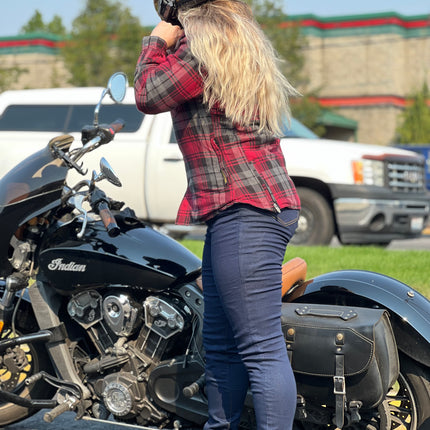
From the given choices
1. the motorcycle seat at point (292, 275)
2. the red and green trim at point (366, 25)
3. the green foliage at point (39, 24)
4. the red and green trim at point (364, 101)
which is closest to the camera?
the motorcycle seat at point (292, 275)

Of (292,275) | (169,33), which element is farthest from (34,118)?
(169,33)

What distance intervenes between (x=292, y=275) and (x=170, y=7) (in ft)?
3.72

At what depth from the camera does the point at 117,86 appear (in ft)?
11.8

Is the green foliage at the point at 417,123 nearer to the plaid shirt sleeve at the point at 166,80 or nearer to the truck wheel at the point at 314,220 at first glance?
the truck wheel at the point at 314,220

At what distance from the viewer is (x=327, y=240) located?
955cm

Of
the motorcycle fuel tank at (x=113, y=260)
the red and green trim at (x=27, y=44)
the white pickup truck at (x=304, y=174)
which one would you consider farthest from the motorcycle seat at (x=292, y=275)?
the red and green trim at (x=27, y=44)

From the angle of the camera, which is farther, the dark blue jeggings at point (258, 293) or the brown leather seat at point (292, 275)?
the brown leather seat at point (292, 275)

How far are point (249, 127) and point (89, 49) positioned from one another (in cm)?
2272

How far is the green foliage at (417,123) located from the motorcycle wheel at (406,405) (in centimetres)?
2815

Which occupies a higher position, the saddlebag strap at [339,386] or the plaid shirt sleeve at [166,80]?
the plaid shirt sleeve at [166,80]

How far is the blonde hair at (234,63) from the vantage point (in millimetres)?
2680

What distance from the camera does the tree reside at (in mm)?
24531

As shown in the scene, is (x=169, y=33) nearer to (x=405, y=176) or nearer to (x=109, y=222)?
(x=109, y=222)

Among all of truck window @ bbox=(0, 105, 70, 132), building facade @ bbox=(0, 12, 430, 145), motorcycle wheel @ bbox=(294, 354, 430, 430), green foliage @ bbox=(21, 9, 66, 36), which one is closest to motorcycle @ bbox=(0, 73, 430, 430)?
motorcycle wheel @ bbox=(294, 354, 430, 430)
